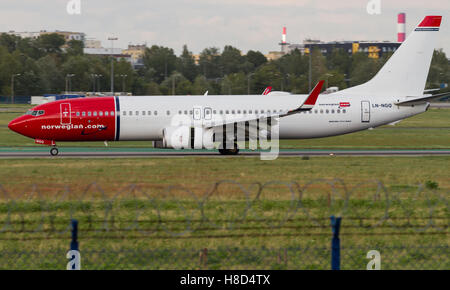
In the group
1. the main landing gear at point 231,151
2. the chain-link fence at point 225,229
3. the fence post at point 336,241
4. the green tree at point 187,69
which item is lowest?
the chain-link fence at point 225,229

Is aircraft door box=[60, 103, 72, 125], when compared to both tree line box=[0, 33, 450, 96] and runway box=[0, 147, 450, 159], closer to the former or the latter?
runway box=[0, 147, 450, 159]

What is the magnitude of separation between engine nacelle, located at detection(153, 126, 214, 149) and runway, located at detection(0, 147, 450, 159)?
150cm

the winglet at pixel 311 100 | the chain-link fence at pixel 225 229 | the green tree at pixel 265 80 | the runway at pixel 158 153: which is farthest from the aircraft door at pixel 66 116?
the green tree at pixel 265 80

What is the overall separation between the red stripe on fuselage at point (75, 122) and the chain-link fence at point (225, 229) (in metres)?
14.6

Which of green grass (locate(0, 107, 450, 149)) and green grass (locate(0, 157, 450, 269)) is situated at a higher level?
green grass (locate(0, 107, 450, 149))

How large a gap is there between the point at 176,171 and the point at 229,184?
19.2 feet

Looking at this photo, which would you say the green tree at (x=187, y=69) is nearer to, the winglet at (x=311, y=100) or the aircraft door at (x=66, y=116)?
the aircraft door at (x=66, y=116)

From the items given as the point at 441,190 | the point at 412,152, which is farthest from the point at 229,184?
the point at 412,152

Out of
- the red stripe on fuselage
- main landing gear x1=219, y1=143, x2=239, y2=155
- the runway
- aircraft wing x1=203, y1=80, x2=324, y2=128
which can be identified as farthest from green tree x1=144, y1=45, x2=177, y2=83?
aircraft wing x1=203, y1=80, x2=324, y2=128

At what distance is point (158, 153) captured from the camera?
134 feet

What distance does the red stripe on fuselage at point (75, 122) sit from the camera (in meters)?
38.2

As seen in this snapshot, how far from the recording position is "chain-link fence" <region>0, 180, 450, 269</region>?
1346cm

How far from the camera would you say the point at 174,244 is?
589 inches
